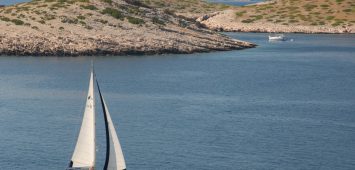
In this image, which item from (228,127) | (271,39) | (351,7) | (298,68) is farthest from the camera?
(351,7)

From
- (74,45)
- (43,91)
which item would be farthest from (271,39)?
(43,91)

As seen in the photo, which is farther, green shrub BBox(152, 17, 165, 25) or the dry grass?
the dry grass

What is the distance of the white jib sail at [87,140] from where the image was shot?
156 feet

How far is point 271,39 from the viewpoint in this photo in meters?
158

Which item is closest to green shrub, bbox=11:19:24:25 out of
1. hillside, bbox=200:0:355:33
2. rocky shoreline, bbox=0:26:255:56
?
rocky shoreline, bbox=0:26:255:56

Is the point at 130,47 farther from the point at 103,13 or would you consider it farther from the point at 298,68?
the point at 298,68

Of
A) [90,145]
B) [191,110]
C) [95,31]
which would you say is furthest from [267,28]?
[90,145]

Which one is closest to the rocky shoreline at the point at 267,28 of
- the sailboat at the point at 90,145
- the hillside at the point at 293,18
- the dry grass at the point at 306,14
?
the hillside at the point at 293,18

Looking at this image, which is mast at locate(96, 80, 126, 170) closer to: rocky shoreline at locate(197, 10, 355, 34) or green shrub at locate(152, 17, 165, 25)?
green shrub at locate(152, 17, 165, 25)

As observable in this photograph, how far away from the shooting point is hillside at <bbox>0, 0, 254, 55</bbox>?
4660 inches

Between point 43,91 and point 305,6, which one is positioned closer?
point 43,91

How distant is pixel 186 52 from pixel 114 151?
7618 centimetres

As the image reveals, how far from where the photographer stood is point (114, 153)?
4859 centimetres

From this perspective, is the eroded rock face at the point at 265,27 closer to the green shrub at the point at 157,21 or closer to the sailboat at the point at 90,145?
the green shrub at the point at 157,21
